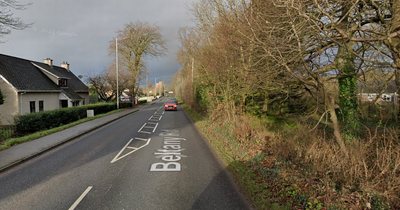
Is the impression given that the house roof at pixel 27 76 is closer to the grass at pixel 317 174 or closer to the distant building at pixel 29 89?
the distant building at pixel 29 89

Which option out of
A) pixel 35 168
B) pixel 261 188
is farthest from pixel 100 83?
pixel 261 188

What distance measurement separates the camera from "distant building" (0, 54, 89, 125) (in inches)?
749

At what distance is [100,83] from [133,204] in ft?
110

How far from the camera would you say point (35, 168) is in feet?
19.5

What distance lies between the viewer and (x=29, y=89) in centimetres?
2039

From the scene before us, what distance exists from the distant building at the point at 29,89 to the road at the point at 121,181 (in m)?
12.7

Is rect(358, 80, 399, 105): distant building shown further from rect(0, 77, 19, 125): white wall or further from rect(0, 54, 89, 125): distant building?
rect(0, 77, 19, 125): white wall

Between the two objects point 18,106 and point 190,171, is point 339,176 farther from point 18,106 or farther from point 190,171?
point 18,106

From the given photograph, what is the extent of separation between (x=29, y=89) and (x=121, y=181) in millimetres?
22352

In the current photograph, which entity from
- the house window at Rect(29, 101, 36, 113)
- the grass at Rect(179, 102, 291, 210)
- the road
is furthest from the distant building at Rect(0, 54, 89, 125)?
the grass at Rect(179, 102, 291, 210)

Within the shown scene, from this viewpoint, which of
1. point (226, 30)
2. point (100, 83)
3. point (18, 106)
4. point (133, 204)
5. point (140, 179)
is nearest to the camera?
point (133, 204)

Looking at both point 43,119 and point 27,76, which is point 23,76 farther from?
point 43,119

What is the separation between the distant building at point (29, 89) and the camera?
1902 cm

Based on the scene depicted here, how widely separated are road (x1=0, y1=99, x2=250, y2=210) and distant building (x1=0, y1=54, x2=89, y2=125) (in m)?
12.7
